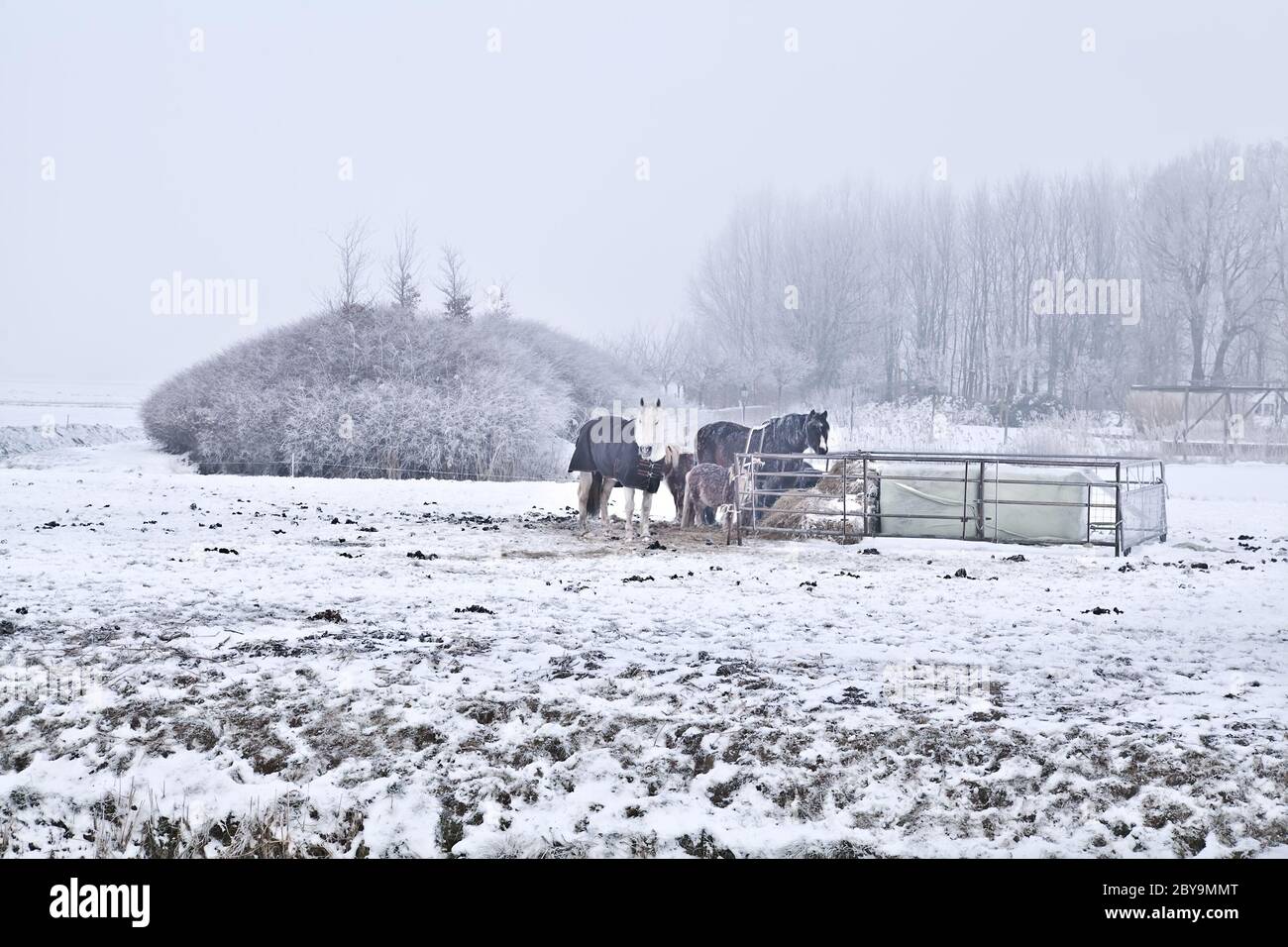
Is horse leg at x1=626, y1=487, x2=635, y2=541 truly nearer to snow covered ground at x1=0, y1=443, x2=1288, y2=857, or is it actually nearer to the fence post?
snow covered ground at x1=0, y1=443, x2=1288, y2=857

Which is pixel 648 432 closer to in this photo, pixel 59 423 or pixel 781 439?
pixel 781 439

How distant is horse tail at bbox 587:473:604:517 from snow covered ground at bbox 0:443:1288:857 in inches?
180

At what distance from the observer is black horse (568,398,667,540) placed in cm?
1481

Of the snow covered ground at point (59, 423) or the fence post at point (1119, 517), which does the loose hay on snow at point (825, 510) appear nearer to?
the fence post at point (1119, 517)

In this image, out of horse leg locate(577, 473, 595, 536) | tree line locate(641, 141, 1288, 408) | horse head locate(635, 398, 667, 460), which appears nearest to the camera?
horse head locate(635, 398, 667, 460)

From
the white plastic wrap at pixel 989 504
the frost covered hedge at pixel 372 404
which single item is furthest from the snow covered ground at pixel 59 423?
the white plastic wrap at pixel 989 504

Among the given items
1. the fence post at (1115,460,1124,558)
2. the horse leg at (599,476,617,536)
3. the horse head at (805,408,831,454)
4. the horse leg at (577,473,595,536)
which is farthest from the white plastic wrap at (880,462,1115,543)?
the horse leg at (577,473,595,536)

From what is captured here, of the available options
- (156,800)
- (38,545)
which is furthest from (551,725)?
(38,545)

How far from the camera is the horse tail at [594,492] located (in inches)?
628

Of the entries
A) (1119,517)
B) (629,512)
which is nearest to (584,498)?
(629,512)

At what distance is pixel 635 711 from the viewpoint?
639 cm

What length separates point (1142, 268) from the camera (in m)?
48.2
